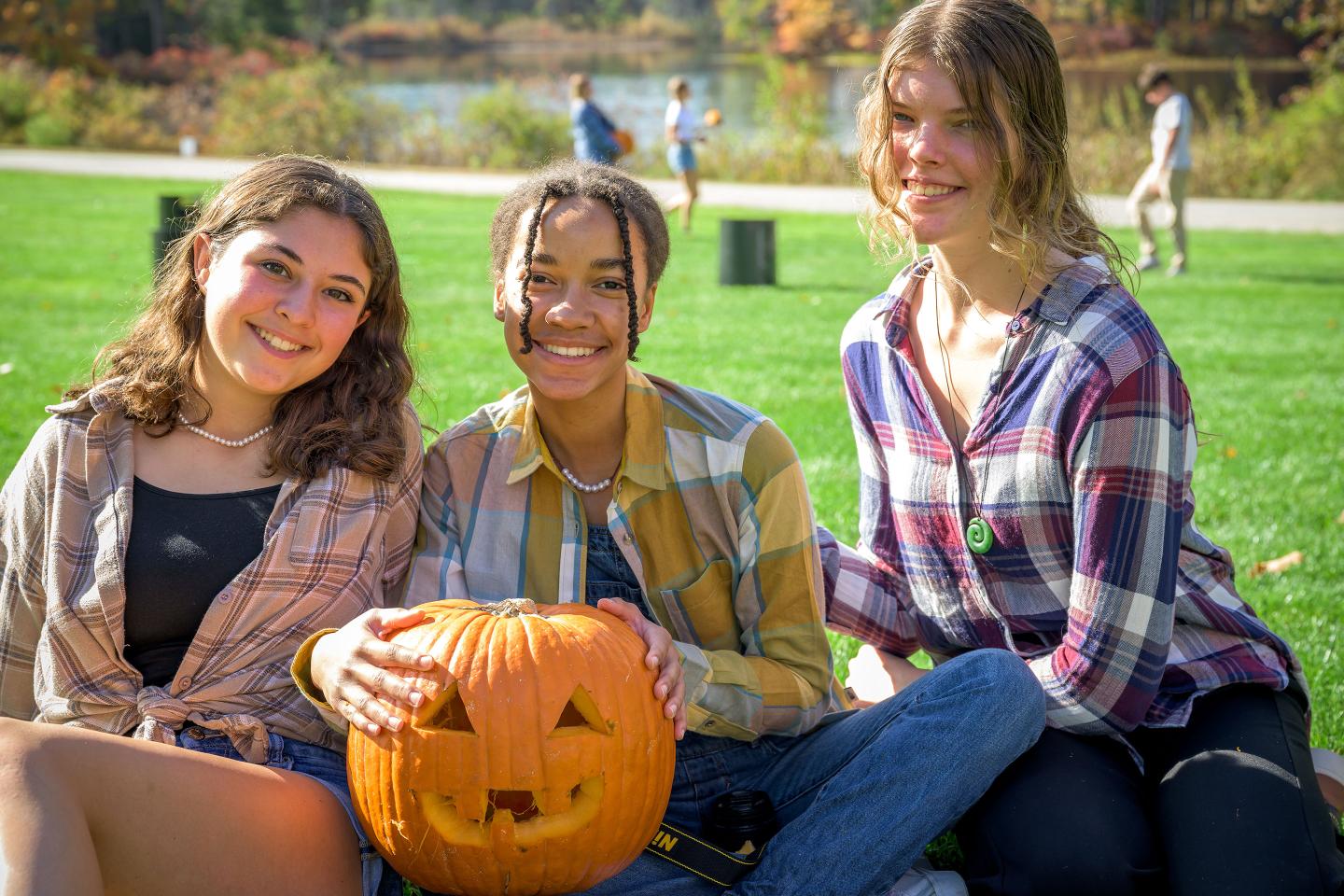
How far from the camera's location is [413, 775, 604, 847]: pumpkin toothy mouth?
250 cm

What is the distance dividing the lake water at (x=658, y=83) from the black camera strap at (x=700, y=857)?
1424 cm

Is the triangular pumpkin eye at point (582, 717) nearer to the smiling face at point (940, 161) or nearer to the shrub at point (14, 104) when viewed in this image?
the smiling face at point (940, 161)

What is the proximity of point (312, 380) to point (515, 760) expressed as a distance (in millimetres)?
1185

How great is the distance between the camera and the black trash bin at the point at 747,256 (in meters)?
12.1

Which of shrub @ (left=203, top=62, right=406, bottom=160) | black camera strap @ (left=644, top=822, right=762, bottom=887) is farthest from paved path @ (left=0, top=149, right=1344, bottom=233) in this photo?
black camera strap @ (left=644, top=822, right=762, bottom=887)

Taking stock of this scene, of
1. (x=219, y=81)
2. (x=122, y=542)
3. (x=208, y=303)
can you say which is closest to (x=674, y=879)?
(x=122, y=542)

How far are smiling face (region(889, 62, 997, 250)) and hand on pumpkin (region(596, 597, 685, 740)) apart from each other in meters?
1.17

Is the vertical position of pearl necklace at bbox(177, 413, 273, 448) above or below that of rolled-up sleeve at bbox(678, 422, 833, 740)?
above

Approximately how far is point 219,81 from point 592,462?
35.5 m

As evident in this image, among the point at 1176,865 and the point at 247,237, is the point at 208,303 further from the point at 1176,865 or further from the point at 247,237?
the point at 1176,865

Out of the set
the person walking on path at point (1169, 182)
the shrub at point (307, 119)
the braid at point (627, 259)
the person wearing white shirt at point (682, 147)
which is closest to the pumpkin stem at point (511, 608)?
the braid at point (627, 259)

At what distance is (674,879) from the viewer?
288 cm

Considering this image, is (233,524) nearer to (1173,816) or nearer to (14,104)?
(1173,816)

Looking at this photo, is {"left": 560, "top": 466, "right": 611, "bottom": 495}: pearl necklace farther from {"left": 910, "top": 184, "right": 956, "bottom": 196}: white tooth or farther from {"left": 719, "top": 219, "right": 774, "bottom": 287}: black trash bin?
{"left": 719, "top": 219, "right": 774, "bottom": 287}: black trash bin
